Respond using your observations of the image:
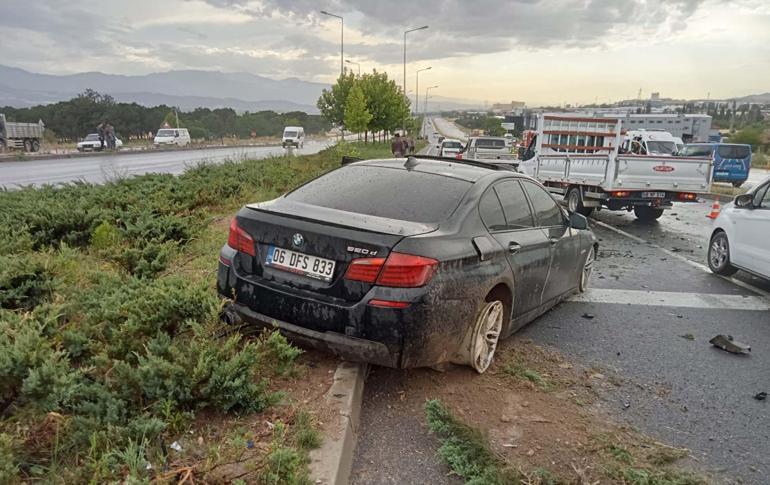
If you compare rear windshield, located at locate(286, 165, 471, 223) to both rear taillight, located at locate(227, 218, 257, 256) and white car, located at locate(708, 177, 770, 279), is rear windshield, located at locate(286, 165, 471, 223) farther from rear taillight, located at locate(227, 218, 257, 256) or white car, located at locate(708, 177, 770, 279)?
white car, located at locate(708, 177, 770, 279)

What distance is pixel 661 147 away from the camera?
20.2 meters

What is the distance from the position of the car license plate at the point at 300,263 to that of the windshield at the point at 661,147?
779 inches

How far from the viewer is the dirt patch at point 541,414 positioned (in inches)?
112

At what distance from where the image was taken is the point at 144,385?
2664mm

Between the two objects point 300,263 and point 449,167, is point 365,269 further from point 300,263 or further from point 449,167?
point 449,167

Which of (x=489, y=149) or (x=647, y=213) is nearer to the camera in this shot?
(x=647, y=213)

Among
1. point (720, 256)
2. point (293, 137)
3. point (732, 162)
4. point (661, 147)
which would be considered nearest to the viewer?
point (720, 256)

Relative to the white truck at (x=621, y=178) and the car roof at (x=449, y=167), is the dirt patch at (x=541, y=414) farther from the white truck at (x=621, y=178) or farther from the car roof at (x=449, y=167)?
the white truck at (x=621, y=178)

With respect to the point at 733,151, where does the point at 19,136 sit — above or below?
above

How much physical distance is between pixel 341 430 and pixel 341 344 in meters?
0.54

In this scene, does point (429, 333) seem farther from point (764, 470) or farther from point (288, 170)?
point (288, 170)

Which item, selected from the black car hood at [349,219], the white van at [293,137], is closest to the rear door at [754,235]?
the black car hood at [349,219]

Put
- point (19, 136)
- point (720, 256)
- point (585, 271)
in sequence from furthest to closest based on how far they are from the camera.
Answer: point (19, 136), point (720, 256), point (585, 271)

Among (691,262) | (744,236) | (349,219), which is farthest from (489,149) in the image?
(349,219)
